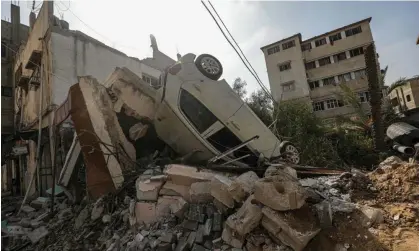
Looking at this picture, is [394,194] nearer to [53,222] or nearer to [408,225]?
[408,225]

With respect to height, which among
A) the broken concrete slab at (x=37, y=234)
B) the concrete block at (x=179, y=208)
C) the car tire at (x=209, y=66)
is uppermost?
the car tire at (x=209, y=66)

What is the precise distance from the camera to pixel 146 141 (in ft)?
23.4

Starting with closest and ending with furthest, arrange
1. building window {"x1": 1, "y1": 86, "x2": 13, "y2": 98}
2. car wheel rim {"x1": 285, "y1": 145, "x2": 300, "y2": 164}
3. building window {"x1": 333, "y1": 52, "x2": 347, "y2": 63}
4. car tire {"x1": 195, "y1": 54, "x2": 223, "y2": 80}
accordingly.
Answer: car tire {"x1": 195, "y1": 54, "x2": 223, "y2": 80}, car wheel rim {"x1": 285, "y1": 145, "x2": 300, "y2": 164}, building window {"x1": 1, "y1": 86, "x2": 13, "y2": 98}, building window {"x1": 333, "y1": 52, "x2": 347, "y2": 63}

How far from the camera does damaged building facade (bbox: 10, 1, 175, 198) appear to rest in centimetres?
1056

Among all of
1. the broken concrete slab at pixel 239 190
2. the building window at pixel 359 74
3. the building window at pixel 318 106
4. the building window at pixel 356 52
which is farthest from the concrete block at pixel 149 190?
the building window at pixel 356 52

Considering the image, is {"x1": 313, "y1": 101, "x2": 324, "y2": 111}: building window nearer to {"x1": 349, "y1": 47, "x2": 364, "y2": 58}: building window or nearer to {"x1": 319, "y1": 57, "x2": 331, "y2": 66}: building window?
{"x1": 319, "y1": 57, "x2": 331, "y2": 66}: building window

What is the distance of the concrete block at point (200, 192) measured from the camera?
13.2 ft

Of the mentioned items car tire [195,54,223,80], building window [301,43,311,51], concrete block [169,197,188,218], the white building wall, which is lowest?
concrete block [169,197,188,218]

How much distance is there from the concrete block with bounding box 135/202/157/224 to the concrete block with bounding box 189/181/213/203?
2.34 feet

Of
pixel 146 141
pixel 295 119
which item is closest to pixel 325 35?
pixel 295 119

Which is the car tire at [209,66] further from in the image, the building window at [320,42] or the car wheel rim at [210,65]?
the building window at [320,42]

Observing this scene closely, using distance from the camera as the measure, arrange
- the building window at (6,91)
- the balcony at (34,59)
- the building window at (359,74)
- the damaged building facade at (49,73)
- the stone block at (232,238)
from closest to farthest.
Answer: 1. the stone block at (232,238)
2. the damaged building facade at (49,73)
3. the balcony at (34,59)
4. the building window at (6,91)
5. the building window at (359,74)

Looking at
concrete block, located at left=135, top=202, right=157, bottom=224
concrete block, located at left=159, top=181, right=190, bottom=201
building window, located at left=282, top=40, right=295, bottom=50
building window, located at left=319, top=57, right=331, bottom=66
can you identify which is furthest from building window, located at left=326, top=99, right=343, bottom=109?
concrete block, located at left=135, top=202, right=157, bottom=224

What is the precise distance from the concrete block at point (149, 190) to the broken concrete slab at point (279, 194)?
1912 millimetres
